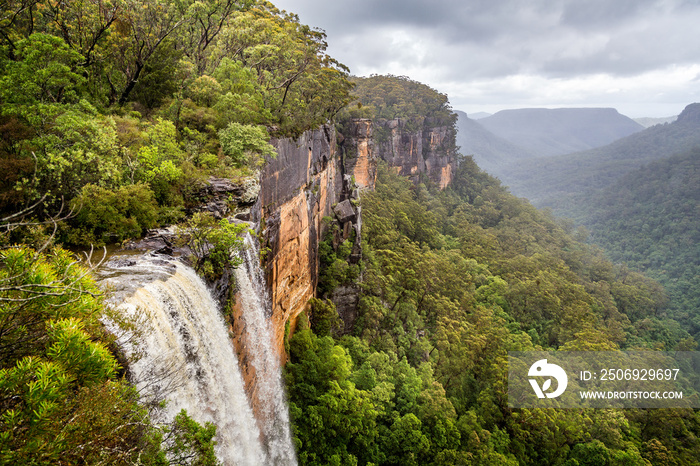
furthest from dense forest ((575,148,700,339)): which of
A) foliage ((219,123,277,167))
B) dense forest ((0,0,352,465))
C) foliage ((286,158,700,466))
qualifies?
dense forest ((0,0,352,465))

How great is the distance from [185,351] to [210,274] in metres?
2.24

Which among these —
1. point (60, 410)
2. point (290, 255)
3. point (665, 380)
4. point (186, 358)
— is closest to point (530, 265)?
point (665, 380)

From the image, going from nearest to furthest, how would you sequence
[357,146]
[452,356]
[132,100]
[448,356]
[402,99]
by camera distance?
[132,100] → [452,356] → [448,356] → [357,146] → [402,99]

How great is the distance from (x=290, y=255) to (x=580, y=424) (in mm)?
16803

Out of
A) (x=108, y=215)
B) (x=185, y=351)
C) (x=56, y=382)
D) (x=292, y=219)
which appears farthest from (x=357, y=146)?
(x=56, y=382)

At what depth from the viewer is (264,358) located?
11.4 meters

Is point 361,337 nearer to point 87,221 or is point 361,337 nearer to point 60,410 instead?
point 87,221

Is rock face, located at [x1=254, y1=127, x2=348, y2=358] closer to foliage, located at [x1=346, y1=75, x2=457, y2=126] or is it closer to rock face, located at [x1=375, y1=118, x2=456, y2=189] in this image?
rock face, located at [x1=375, y1=118, x2=456, y2=189]

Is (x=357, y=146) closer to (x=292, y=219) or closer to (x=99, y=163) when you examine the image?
(x=292, y=219)

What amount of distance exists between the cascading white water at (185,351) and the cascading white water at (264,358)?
188cm

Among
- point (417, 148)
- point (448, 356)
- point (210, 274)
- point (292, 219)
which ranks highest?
point (417, 148)

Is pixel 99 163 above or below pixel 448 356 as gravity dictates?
above

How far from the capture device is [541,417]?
16797 millimetres

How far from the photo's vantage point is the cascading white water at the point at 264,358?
33.0 feet
